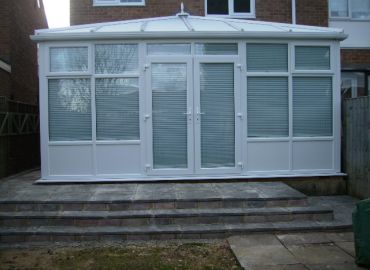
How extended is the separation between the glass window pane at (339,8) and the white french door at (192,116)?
615 cm

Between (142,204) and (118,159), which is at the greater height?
(118,159)

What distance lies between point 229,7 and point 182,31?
14.2 feet

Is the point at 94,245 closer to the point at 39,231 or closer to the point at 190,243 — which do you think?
the point at 39,231

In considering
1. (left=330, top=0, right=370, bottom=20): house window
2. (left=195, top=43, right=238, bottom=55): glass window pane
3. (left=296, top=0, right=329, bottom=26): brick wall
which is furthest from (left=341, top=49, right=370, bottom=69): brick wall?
(left=195, top=43, right=238, bottom=55): glass window pane

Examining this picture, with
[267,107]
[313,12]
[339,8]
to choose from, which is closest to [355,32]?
[339,8]

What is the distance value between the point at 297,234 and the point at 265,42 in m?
4.03

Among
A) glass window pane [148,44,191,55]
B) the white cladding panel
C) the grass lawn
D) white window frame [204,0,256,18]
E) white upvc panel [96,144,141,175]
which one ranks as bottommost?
the grass lawn

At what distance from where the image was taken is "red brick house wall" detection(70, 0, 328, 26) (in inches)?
502

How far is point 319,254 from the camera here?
6379 millimetres

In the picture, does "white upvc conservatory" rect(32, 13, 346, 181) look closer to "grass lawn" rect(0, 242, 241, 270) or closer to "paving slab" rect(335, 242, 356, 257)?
"grass lawn" rect(0, 242, 241, 270)

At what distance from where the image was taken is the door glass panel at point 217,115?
948cm

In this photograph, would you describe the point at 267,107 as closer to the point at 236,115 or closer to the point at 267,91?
the point at 267,91

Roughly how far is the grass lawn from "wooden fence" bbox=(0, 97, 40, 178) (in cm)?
442

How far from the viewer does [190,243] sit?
22.9ft
